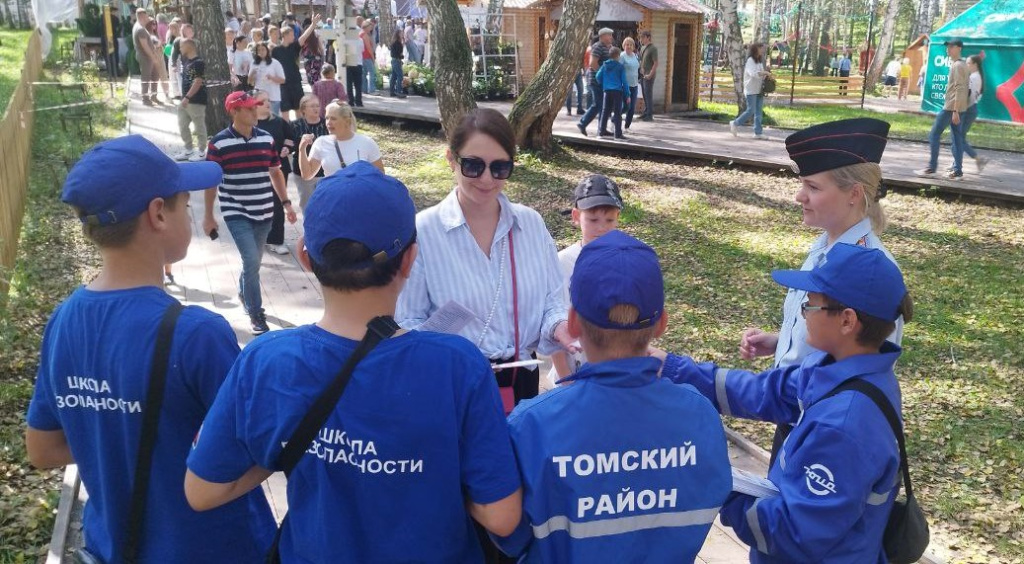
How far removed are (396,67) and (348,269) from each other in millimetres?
22877

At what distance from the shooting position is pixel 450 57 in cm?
1338

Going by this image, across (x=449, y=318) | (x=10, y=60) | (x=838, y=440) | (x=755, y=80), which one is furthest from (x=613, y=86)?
(x=10, y=60)

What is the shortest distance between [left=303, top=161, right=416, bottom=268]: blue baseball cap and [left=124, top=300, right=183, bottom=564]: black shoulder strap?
19.8 inches

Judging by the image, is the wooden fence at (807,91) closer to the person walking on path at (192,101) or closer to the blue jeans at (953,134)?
the blue jeans at (953,134)

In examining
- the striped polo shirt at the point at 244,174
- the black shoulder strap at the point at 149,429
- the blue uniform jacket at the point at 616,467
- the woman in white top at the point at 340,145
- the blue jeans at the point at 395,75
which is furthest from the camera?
the blue jeans at the point at 395,75

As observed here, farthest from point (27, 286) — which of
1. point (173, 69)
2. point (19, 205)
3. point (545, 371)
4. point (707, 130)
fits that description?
point (707, 130)

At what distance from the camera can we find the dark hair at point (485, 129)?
9.68 feet

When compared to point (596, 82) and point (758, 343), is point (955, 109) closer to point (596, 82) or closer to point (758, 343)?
point (596, 82)

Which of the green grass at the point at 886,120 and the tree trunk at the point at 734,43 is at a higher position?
the tree trunk at the point at 734,43

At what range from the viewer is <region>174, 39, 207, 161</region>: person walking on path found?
13352 millimetres

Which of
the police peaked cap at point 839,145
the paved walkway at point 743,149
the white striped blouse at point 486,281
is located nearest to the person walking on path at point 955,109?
the paved walkway at point 743,149

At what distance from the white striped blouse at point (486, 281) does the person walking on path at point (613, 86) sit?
1318cm

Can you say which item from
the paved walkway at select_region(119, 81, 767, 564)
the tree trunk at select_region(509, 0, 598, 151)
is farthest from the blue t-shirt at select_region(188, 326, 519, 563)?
the tree trunk at select_region(509, 0, 598, 151)

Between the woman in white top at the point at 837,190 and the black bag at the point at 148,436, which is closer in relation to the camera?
the black bag at the point at 148,436
